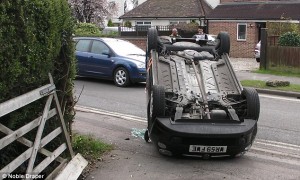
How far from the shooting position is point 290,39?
738 inches

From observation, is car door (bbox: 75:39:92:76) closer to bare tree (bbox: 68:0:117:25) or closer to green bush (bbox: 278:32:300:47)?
green bush (bbox: 278:32:300:47)

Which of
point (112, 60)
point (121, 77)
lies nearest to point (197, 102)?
point (121, 77)

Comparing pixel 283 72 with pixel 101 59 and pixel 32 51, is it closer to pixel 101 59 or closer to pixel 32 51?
pixel 101 59

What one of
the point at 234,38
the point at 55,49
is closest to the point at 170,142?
the point at 55,49

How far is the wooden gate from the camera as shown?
4.11 meters

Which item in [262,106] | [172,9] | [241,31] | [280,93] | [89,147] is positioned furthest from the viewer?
[172,9]

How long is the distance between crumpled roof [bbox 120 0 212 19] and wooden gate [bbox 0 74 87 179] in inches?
1287

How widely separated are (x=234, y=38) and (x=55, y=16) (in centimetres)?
2788

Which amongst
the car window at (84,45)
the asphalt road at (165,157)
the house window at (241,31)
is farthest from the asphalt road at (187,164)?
the house window at (241,31)

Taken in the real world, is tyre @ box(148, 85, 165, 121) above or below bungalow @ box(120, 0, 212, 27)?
below

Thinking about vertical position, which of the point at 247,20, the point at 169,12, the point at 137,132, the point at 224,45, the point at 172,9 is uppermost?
the point at 172,9

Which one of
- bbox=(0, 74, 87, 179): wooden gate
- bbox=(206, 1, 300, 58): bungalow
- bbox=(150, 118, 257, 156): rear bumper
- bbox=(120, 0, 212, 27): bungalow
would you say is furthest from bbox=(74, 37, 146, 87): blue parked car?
bbox=(120, 0, 212, 27): bungalow

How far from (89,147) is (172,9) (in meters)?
34.2

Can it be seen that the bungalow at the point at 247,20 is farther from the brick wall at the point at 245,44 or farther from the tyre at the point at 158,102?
the tyre at the point at 158,102
